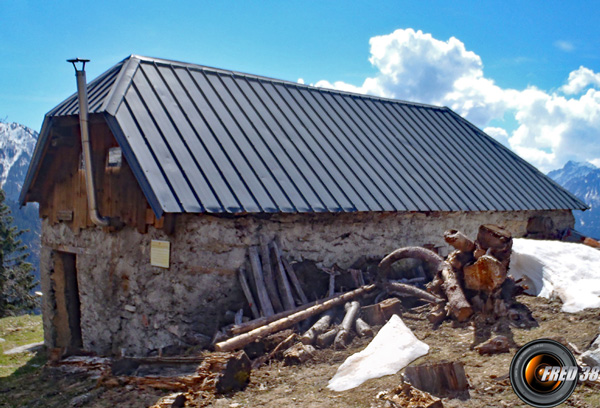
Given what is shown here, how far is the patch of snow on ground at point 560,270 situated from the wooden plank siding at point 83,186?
5.34 m

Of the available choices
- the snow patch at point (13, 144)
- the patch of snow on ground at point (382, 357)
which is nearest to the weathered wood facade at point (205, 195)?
the patch of snow on ground at point (382, 357)

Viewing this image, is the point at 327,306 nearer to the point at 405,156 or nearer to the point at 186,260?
the point at 186,260

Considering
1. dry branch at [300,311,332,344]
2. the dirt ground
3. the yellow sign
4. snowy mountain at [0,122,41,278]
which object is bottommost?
the dirt ground

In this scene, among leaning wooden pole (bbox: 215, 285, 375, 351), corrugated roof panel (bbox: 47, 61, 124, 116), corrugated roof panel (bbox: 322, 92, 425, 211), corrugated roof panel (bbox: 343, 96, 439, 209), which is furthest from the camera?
corrugated roof panel (bbox: 343, 96, 439, 209)

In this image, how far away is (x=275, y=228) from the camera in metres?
7.61

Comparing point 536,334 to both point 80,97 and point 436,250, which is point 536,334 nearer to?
point 436,250

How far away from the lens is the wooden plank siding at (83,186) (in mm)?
7320

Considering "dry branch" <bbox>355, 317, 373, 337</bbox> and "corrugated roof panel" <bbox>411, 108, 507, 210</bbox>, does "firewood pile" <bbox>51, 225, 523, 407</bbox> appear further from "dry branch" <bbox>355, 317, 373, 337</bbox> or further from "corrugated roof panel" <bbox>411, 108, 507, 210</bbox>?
"corrugated roof panel" <bbox>411, 108, 507, 210</bbox>

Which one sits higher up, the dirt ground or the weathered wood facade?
the weathered wood facade

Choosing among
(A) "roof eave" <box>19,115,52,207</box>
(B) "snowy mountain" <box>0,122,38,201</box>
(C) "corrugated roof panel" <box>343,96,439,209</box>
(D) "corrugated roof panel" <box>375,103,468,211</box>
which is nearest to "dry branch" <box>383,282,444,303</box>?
(C) "corrugated roof panel" <box>343,96,439,209</box>

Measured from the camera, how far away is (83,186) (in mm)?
8594

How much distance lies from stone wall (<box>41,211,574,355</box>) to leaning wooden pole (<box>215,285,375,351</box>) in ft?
3.07

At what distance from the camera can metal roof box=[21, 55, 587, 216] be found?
7.06m

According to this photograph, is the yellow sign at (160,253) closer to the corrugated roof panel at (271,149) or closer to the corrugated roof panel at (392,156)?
the corrugated roof panel at (271,149)
